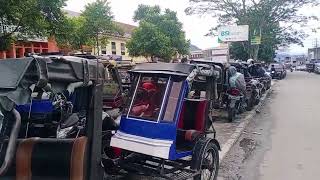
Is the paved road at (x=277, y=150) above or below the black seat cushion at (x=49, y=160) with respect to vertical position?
below

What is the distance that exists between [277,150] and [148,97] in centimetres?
423

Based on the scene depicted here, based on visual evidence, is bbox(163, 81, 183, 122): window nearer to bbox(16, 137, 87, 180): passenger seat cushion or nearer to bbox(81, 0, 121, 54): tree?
bbox(16, 137, 87, 180): passenger seat cushion

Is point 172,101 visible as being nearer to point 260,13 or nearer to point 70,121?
point 70,121

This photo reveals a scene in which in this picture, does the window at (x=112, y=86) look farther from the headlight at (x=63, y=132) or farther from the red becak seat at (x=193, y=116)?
the headlight at (x=63, y=132)

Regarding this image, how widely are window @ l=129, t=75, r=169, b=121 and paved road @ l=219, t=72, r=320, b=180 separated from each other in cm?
209

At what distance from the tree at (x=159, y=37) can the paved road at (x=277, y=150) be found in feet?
87.7

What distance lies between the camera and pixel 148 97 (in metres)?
5.57

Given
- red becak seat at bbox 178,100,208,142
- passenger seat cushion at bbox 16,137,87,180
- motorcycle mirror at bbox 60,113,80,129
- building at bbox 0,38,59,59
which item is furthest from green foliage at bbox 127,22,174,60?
passenger seat cushion at bbox 16,137,87,180

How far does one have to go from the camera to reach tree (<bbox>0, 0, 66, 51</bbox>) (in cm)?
1224

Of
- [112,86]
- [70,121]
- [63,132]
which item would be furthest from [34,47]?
[63,132]

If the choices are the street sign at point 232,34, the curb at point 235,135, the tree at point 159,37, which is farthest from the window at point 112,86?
the tree at point 159,37

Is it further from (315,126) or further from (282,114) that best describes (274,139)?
(282,114)

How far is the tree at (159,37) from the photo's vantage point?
40.1 metres

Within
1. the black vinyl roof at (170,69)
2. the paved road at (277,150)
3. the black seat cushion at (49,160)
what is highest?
the black vinyl roof at (170,69)
